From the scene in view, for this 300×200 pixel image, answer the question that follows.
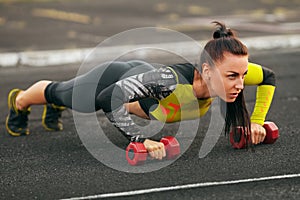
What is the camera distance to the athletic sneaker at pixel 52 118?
637 cm

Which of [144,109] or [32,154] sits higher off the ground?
[144,109]

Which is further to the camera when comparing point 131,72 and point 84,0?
point 84,0

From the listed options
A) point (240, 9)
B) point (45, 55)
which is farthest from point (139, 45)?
point (240, 9)

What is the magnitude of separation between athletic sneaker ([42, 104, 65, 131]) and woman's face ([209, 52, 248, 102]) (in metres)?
2.08

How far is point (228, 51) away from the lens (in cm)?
481

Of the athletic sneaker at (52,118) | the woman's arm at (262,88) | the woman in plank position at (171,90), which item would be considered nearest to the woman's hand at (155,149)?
the woman in plank position at (171,90)

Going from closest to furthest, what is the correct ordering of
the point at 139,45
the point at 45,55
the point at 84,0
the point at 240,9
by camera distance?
1. the point at 45,55
2. the point at 139,45
3. the point at 240,9
4. the point at 84,0

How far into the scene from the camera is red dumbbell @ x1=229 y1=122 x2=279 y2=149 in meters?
5.29

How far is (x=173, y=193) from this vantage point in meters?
4.37

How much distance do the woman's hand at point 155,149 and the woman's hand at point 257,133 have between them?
0.89m

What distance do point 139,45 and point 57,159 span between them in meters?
6.38

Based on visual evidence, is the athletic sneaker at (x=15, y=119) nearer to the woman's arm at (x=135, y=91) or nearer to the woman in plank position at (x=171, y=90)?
the woman in plank position at (x=171, y=90)

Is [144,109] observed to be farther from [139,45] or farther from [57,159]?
[139,45]

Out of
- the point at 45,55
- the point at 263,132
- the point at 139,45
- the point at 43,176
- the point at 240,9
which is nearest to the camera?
the point at 43,176
